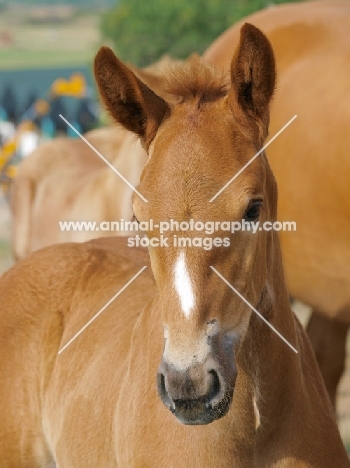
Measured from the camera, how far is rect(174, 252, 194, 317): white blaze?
234 centimetres

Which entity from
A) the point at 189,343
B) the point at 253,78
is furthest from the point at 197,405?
the point at 253,78

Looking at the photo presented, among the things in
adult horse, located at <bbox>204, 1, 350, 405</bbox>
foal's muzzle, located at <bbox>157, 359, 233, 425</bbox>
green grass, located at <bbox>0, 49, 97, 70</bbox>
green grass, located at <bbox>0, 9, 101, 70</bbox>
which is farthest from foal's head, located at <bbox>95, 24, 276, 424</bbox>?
green grass, located at <bbox>0, 49, 97, 70</bbox>

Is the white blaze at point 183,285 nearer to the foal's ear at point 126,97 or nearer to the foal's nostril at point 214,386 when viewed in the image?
the foal's nostril at point 214,386

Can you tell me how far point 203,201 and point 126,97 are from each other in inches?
20.2

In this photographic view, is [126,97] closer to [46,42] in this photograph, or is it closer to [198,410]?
[198,410]

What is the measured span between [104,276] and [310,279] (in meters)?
1.30

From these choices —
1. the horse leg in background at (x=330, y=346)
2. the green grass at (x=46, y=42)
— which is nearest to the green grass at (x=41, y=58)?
the green grass at (x=46, y=42)

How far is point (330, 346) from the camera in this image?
4.70m

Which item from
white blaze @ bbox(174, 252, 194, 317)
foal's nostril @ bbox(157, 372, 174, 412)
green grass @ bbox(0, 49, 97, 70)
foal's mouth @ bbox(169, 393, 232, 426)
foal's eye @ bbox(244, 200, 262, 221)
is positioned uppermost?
green grass @ bbox(0, 49, 97, 70)

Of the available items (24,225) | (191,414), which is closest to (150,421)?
(191,414)

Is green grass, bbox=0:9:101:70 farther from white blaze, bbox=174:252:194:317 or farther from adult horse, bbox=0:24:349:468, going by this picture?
white blaze, bbox=174:252:194:317

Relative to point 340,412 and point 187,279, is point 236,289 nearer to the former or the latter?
point 187,279

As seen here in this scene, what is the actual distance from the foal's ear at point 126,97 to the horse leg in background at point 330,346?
221 cm

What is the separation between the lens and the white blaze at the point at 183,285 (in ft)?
7.66
